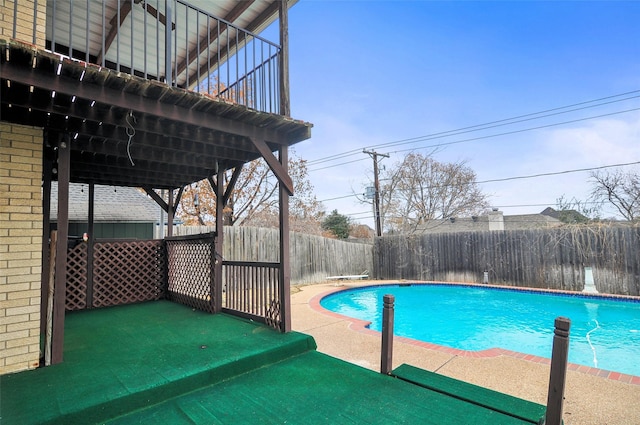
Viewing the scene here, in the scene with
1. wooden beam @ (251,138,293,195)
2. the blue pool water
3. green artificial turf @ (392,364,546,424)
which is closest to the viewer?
green artificial turf @ (392,364,546,424)

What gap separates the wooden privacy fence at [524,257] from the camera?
9.88 meters

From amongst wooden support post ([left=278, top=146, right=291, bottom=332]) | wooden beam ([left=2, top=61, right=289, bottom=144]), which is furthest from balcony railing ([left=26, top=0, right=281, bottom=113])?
wooden support post ([left=278, top=146, right=291, bottom=332])

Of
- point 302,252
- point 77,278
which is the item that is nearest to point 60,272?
point 77,278

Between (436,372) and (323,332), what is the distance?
2094mm

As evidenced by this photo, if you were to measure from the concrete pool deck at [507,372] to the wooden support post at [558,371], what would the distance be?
1.69 ft

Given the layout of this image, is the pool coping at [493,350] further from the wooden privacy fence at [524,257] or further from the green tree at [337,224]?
the green tree at [337,224]

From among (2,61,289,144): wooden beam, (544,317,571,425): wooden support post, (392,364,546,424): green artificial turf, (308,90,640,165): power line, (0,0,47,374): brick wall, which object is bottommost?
(392,364,546,424): green artificial turf

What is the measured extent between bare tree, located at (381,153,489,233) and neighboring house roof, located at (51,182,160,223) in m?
16.0

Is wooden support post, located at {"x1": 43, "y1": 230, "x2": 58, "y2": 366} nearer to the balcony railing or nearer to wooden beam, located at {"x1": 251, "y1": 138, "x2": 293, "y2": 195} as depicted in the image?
Answer: the balcony railing

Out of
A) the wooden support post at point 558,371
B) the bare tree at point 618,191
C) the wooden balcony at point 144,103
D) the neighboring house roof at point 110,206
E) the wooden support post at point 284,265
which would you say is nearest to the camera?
the wooden support post at point 558,371

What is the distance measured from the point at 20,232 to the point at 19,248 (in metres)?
0.15

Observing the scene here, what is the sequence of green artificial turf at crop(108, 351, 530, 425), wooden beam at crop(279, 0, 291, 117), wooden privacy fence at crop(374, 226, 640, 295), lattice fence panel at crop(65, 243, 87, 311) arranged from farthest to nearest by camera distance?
wooden privacy fence at crop(374, 226, 640, 295), lattice fence panel at crop(65, 243, 87, 311), wooden beam at crop(279, 0, 291, 117), green artificial turf at crop(108, 351, 530, 425)

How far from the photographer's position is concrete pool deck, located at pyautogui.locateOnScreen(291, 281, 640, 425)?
9.14 ft

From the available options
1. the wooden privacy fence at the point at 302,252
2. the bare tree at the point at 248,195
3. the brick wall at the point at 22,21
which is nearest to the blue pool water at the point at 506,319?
the wooden privacy fence at the point at 302,252
